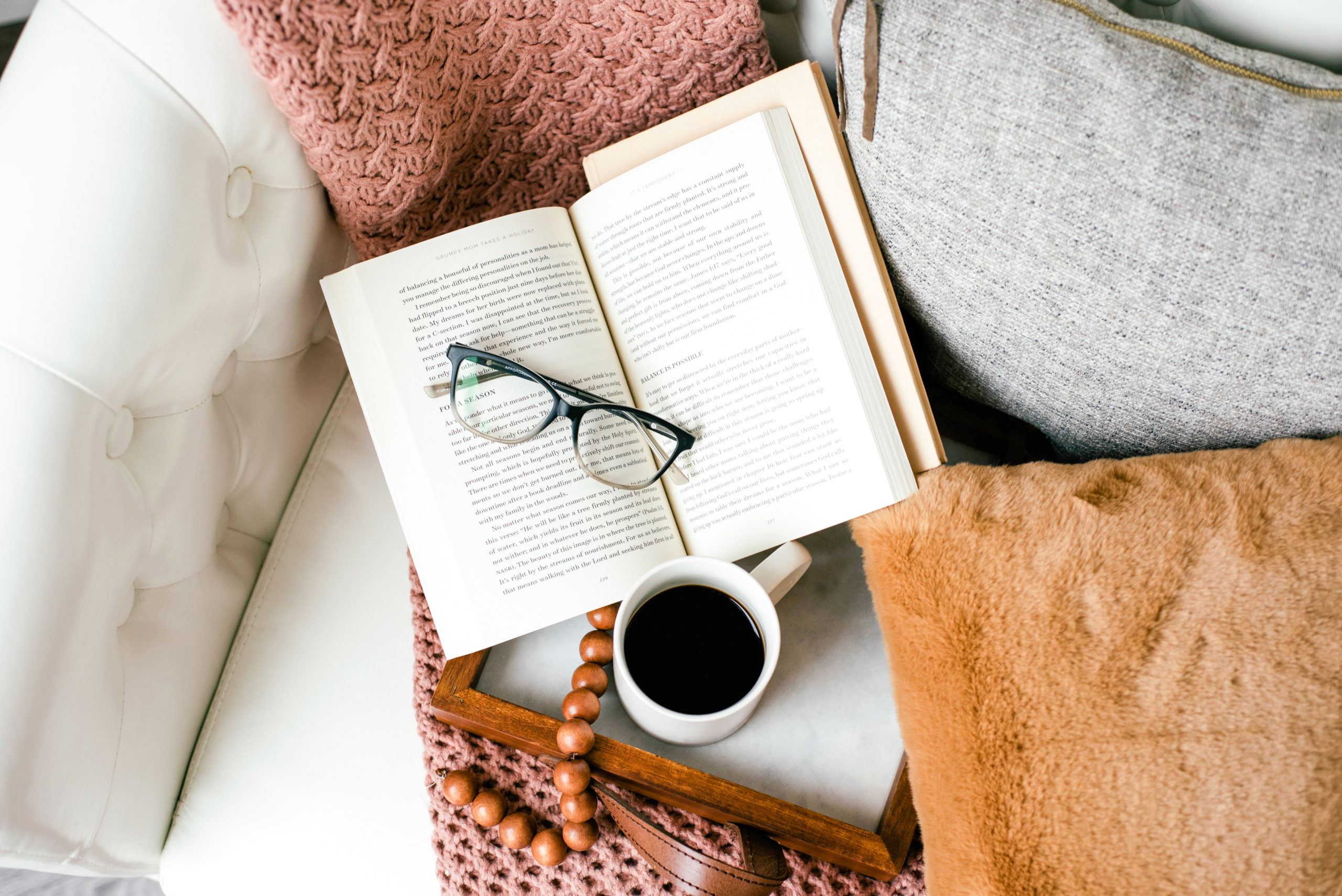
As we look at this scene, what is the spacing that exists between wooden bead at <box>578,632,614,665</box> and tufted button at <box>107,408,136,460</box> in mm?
367

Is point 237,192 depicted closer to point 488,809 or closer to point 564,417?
point 564,417

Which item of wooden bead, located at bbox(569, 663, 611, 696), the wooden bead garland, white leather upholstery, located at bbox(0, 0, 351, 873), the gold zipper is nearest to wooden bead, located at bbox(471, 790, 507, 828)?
the wooden bead garland

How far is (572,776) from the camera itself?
58 centimetres

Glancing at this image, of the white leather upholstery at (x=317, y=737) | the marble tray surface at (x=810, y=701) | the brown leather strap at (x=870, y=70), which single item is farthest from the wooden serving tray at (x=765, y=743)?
the brown leather strap at (x=870, y=70)

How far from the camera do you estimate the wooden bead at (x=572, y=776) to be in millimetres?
583

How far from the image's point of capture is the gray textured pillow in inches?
19.1

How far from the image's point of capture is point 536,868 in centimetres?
63

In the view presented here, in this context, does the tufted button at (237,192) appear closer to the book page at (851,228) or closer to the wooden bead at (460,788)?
the book page at (851,228)

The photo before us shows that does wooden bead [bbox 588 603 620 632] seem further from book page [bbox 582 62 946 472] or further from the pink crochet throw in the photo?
book page [bbox 582 62 946 472]

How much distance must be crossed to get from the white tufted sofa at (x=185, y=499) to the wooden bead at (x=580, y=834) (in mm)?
153

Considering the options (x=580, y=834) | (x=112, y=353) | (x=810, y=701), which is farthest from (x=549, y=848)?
(x=112, y=353)

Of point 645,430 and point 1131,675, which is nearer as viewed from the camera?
point 1131,675

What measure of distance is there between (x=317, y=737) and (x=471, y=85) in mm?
578

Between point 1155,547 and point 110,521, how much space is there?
699mm
